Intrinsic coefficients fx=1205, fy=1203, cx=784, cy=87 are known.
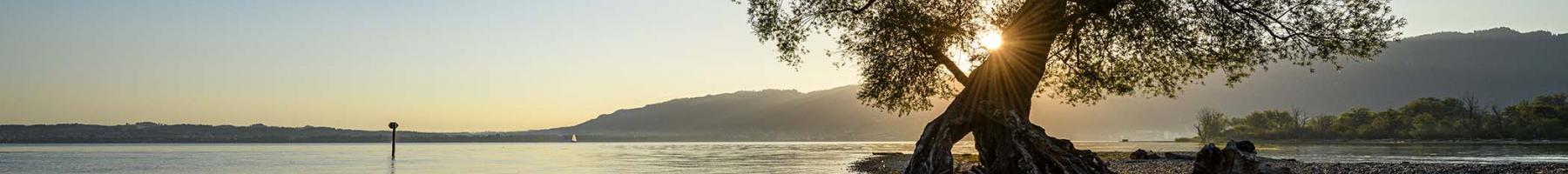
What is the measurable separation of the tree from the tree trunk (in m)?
0.03

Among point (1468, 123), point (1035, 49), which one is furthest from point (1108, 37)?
point (1468, 123)

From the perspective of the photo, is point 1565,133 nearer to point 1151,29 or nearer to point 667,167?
point 667,167

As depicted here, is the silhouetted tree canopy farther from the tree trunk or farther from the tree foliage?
the tree foliage

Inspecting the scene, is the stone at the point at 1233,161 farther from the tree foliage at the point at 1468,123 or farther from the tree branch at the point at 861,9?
the tree foliage at the point at 1468,123

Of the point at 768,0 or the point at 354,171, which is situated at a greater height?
the point at 768,0

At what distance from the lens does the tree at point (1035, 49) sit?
27734 millimetres

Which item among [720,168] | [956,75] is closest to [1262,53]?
[956,75]

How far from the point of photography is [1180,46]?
31562 mm

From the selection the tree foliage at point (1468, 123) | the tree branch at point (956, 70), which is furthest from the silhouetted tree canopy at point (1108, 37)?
the tree foliage at point (1468, 123)

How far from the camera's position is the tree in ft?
91.0

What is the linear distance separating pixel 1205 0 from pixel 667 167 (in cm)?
3590

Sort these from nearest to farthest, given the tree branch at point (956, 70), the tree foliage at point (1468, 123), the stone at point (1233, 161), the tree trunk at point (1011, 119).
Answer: the stone at point (1233, 161), the tree trunk at point (1011, 119), the tree branch at point (956, 70), the tree foliage at point (1468, 123)

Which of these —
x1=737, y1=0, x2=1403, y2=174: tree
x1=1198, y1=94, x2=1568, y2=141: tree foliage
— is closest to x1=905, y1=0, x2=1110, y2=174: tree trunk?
x1=737, y1=0, x2=1403, y2=174: tree

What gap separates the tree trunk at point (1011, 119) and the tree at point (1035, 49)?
0.03 metres
